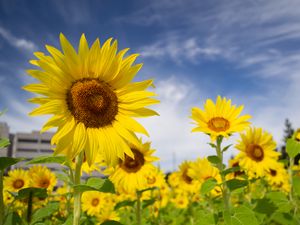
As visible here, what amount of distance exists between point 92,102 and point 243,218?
1.97 metres

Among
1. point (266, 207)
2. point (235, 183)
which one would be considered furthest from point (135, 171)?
point (266, 207)

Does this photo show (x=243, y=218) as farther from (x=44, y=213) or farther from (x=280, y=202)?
(x=44, y=213)

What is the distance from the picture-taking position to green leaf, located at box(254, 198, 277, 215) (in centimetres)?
455

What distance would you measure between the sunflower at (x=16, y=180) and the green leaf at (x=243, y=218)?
4.36m

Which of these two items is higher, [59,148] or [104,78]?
[104,78]

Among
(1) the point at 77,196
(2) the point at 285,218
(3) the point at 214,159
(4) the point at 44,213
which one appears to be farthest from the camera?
(2) the point at 285,218

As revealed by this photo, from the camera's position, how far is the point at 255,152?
5.98m

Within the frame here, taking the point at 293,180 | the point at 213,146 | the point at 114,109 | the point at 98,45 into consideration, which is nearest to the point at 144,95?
the point at 114,109

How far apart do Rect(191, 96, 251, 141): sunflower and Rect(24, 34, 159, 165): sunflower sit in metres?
1.57

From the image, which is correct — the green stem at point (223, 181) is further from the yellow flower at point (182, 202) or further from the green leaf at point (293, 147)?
the yellow flower at point (182, 202)

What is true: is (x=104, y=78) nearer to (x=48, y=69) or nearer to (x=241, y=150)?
(x=48, y=69)

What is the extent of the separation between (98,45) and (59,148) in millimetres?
896

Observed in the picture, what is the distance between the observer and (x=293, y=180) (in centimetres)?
452

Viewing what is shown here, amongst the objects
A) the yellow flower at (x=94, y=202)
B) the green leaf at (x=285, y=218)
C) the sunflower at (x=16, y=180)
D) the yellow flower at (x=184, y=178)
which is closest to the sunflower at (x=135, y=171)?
the green leaf at (x=285, y=218)
